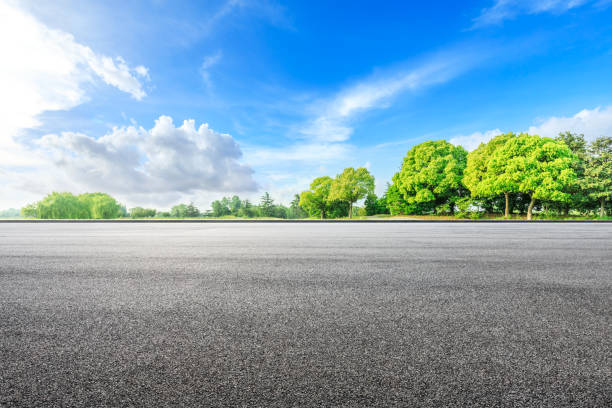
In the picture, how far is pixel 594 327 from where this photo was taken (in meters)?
2.67

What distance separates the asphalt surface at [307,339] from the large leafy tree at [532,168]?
3239 cm

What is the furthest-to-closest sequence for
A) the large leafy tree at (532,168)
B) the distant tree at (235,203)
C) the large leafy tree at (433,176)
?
the distant tree at (235,203) → the large leafy tree at (433,176) → the large leafy tree at (532,168)

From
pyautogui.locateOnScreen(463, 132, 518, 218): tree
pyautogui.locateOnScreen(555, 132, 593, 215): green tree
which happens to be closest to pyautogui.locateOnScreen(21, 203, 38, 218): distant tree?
pyautogui.locateOnScreen(463, 132, 518, 218): tree

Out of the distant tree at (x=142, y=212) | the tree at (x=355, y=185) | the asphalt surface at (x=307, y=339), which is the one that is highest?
the tree at (x=355, y=185)

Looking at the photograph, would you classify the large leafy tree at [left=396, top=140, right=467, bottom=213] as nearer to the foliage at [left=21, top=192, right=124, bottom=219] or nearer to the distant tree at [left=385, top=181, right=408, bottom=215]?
the distant tree at [left=385, top=181, right=408, bottom=215]

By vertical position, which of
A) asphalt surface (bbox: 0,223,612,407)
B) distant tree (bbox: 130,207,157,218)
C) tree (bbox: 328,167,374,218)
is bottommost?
asphalt surface (bbox: 0,223,612,407)

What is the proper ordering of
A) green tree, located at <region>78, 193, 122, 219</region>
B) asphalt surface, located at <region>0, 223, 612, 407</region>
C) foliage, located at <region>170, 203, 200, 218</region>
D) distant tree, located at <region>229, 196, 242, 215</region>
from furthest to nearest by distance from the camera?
1. distant tree, located at <region>229, 196, 242, 215</region>
2. foliage, located at <region>170, 203, 200, 218</region>
3. green tree, located at <region>78, 193, 122, 219</region>
4. asphalt surface, located at <region>0, 223, 612, 407</region>

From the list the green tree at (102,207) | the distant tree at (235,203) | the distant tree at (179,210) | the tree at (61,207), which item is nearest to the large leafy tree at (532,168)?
the distant tree at (235,203)

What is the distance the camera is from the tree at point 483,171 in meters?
33.4

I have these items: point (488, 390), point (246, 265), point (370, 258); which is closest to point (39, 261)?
point (246, 265)

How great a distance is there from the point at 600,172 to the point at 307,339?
4776cm

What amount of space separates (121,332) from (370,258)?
5.00 meters

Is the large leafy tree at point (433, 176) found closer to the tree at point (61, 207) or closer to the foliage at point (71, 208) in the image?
the foliage at point (71, 208)

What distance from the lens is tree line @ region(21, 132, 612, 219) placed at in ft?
103
